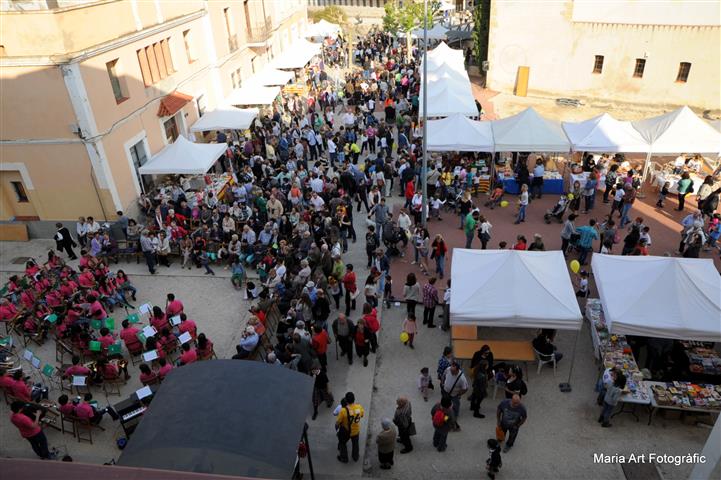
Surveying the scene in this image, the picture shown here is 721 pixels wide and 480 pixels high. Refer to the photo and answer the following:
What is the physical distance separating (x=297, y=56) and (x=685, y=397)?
25.6 metres

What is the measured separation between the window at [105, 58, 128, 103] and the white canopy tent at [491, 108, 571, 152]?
12.1 metres

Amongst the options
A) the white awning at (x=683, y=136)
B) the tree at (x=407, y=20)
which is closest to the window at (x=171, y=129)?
the white awning at (x=683, y=136)

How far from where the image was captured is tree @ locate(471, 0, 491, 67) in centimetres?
3116

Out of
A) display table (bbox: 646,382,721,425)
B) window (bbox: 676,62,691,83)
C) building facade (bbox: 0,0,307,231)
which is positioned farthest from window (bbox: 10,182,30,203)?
window (bbox: 676,62,691,83)

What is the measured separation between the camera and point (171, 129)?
1988cm

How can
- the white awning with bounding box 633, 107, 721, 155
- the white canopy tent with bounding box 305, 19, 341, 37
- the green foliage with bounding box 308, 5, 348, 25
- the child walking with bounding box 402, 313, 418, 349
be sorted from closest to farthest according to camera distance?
the child walking with bounding box 402, 313, 418, 349 < the white awning with bounding box 633, 107, 721, 155 < the white canopy tent with bounding box 305, 19, 341, 37 < the green foliage with bounding box 308, 5, 348, 25

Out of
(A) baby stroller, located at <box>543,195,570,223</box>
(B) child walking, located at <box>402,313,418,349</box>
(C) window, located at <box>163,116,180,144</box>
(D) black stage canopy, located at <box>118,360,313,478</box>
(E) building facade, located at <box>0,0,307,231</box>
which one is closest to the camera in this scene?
(D) black stage canopy, located at <box>118,360,313,478</box>

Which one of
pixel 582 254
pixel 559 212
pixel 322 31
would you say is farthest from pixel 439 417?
pixel 322 31

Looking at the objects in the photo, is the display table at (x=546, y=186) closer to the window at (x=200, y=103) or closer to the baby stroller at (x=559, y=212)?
the baby stroller at (x=559, y=212)

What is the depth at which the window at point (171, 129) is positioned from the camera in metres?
19.4

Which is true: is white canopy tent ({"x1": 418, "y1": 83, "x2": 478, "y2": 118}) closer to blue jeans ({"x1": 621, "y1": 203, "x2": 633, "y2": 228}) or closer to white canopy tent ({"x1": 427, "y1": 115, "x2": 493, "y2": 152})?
white canopy tent ({"x1": 427, "y1": 115, "x2": 493, "y2": 152})

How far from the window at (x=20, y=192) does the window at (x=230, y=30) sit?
41.1 ft

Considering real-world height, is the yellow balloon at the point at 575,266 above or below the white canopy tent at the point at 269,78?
below

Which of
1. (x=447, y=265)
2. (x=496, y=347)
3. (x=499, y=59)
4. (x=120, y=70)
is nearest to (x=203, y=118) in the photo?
(x=120, y=70)
